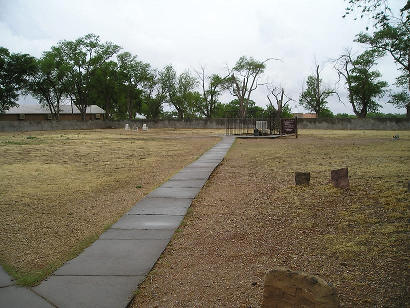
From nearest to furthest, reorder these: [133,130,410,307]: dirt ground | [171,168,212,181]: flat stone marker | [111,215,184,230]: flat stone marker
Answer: [133,130,410,307]: dirt ground, [111,215,184,230]: flat stone marker, [171,168,212,181]: flat stone marker

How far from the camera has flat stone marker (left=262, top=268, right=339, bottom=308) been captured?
6.36 ft

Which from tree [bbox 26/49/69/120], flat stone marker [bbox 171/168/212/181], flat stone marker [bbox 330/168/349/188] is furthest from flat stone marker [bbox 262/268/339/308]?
tree [bbox 26/49/69/120]

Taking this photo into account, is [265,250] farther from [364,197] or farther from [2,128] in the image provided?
[2,128]

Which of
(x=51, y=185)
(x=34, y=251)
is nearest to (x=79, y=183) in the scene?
(x=51, y=185)

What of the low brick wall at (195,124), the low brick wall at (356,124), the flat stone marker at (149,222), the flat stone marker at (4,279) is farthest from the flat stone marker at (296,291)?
the low brick wall at (356,124)

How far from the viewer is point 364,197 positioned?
5805mm

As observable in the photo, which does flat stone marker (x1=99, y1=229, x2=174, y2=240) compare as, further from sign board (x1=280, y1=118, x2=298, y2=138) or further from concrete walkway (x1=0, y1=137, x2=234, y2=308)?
sign board (x1=280, y1=118, x2=298, y2=138)

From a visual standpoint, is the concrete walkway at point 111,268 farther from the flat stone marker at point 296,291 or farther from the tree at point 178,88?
the tree at point 178,88

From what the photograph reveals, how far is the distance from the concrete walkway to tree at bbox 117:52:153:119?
191 ft

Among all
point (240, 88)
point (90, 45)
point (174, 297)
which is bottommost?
point (174, 297)

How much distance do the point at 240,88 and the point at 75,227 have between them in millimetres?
57584

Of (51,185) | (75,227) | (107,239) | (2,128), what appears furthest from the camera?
(2,128)

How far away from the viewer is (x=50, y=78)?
178ft

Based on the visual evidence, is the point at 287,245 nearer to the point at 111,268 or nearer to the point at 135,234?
the point at 135,234
